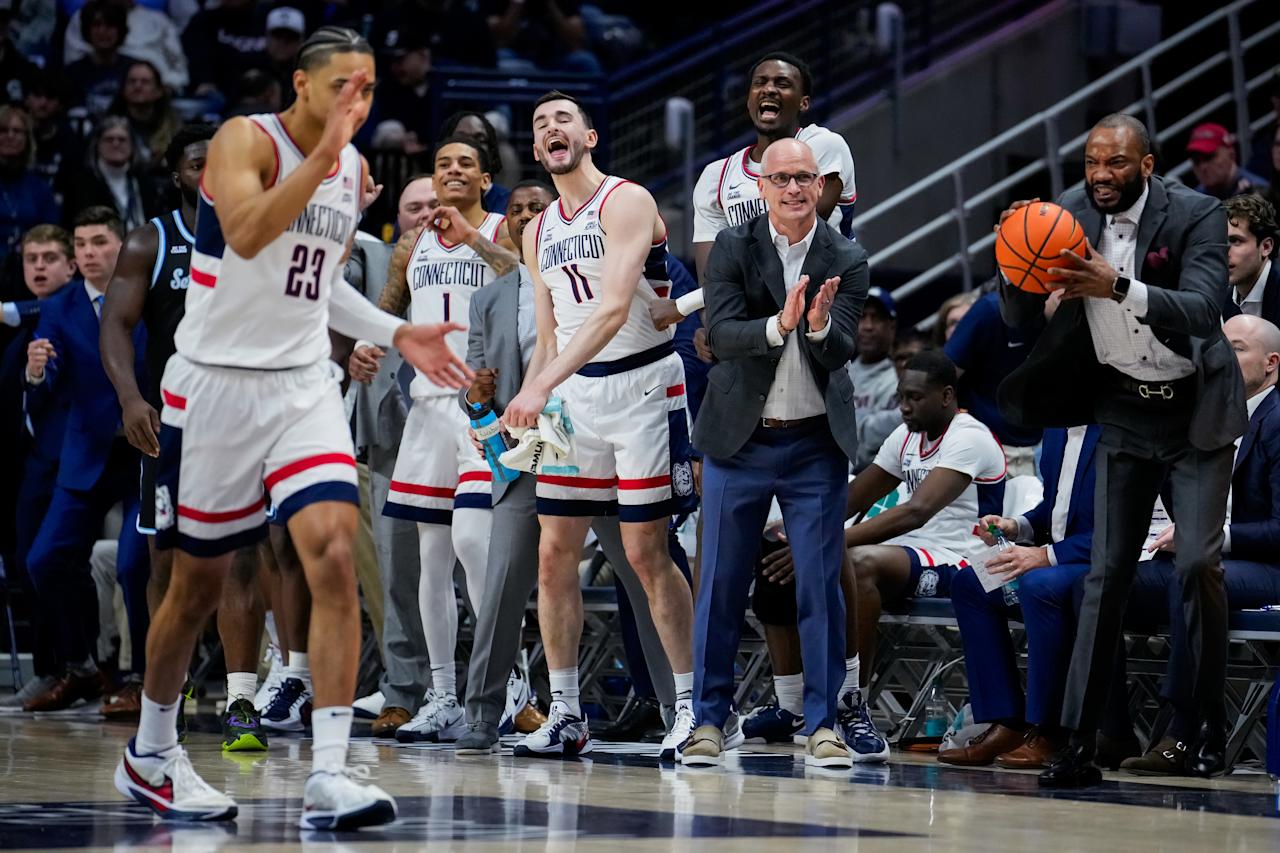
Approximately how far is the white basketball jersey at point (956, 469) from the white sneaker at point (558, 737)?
1.93 metres

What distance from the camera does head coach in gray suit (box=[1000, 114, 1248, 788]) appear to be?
253 inches

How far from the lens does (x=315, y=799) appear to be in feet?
16.3

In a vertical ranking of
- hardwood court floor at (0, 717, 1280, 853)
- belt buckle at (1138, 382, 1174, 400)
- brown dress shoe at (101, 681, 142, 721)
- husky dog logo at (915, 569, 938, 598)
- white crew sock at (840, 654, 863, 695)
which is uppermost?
belt buckle at (1138, 382, 1174, 400)

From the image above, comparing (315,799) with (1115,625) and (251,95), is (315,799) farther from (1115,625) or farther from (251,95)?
(251,95)

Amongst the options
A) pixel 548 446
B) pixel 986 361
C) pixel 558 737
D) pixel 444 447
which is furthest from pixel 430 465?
pixel 986 361

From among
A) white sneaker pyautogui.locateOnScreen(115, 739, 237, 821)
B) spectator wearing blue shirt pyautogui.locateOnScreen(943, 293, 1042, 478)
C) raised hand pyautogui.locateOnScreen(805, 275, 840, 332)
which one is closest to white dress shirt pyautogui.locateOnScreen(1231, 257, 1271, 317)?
spectator wearing blue shirt pyautogui.locateOnScreen(943, 293, 1042, 478)

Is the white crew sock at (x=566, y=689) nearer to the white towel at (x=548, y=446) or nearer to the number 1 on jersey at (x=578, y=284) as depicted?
the white towel at (x=548, y=446)

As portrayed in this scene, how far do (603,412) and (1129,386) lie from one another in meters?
1.86

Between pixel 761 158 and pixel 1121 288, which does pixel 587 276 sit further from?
pixel 1121 288

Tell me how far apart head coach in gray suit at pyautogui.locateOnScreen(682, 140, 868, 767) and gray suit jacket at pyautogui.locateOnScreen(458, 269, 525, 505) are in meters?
1.13

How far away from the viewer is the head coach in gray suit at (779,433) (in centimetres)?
671

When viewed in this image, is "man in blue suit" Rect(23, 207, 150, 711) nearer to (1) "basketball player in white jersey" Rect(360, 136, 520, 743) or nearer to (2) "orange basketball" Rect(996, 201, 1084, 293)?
(1) "basketball player in white jersey" Rect(360, 136, 520, 743)

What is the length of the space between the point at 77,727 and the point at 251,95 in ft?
18.4

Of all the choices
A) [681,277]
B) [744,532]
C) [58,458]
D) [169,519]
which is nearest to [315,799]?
[169,519]
